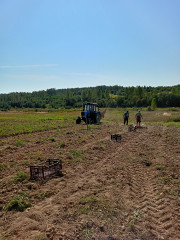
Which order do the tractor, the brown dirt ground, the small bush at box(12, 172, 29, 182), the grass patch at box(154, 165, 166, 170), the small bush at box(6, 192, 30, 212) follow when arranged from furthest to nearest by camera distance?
the tractor < the grass patch at box(154, 165, 166, 170) < the small bush at box(12, 172, 29, 182) < the small bush at box(6, 192, 30, 212) < the brown dirt ground

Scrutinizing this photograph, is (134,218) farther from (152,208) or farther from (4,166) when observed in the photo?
(4,166)

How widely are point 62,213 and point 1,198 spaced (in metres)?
1.97

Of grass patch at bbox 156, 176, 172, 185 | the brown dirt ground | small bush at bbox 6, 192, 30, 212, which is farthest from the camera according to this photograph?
grass patch at bbox 156, 176, 172, 185

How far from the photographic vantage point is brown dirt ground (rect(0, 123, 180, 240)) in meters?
4.03

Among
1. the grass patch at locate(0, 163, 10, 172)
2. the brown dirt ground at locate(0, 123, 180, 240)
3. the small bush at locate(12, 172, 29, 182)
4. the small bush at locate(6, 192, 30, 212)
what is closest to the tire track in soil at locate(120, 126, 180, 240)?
the brown dirt ground at locate(0, 123, 180, 240)

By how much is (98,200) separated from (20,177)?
125 inches

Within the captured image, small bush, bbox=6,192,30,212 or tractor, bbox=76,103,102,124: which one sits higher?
tractor, bbox=76,103,102,124

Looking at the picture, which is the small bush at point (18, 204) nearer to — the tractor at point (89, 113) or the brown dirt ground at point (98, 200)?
the brown dirt ground at point (98, 200)

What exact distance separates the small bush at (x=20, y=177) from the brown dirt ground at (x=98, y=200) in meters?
0.20

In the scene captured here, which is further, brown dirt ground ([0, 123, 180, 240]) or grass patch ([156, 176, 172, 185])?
grass patch ([156, 176, 172, 185])

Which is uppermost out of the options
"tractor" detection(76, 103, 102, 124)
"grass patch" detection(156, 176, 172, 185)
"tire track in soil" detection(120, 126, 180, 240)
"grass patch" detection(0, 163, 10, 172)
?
"tractor" detection(76, 103, 102, 124)

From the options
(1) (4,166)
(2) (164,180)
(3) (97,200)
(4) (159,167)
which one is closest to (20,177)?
(1) (4,166)

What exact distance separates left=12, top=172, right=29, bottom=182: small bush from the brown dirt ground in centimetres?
20

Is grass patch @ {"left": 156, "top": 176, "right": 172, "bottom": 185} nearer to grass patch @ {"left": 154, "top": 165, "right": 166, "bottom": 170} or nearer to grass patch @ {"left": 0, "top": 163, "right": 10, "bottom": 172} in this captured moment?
grass patch @ {"left": 154, "top": 165, "right": 166, "bottom": 170}
